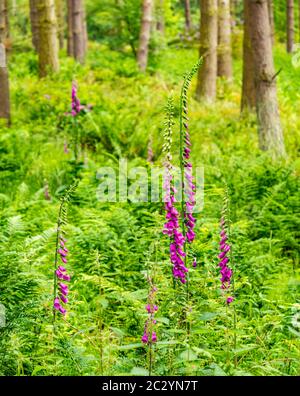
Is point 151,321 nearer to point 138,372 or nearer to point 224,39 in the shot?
point 138,372

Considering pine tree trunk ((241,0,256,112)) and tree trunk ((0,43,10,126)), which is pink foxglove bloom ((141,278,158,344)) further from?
pine tree trunk ((241,0,256,112))

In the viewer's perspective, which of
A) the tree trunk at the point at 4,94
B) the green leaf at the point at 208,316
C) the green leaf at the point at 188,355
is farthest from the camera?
the tree trunk at the point at 4,94

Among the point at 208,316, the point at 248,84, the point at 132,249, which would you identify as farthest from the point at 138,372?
the point at 248,84

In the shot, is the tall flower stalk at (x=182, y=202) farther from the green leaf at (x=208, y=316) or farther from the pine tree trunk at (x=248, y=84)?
the pine tree trunk at (x=248, y=84)

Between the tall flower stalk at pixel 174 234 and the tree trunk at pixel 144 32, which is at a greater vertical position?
the tree trunk at pixel 144 32

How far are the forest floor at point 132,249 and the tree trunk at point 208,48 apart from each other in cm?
98

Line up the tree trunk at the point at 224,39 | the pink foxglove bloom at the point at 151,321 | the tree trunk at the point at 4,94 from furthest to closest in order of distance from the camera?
1. the tree trunk at the point at 224,39
2. the tree trunk at the point at 4,94
3. the pink foxglove bloom at the point at 151,321

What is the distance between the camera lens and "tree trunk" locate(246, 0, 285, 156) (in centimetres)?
1002

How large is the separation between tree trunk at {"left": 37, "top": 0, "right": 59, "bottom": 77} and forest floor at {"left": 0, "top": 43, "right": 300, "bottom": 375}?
48cm

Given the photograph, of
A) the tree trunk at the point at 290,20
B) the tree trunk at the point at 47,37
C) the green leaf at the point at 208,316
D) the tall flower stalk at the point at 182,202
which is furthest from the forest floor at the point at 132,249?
the tree trunk at the point at 290,20

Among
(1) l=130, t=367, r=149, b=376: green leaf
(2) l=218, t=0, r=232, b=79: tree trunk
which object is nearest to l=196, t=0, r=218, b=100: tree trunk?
(2) l=218, t=0, r=232, b=79: tree trunk

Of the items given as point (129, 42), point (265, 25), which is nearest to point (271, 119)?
point (265, 25)

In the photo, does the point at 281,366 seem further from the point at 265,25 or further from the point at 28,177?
the point at 265,25

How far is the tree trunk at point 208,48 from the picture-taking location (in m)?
15.5
